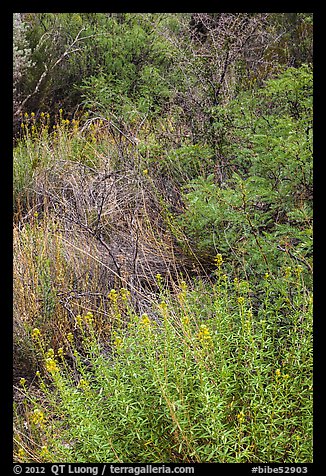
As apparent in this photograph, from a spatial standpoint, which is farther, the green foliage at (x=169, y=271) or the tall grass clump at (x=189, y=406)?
the green foliage at (x=169, y=271)

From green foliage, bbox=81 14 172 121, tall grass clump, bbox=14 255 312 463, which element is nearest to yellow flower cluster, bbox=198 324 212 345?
tall grass clump, bbox=14 255 312 463

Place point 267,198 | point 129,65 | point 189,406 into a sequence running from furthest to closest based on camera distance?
point 129,65, point 267,198, point 189,406

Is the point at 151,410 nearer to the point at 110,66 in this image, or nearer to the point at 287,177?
the point at 287,177

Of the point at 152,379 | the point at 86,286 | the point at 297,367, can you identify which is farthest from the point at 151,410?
the point at 86,286

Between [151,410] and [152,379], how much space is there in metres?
0.14

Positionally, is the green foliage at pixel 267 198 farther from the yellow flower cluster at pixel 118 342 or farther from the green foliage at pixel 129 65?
the green foliage at pixel 129 65

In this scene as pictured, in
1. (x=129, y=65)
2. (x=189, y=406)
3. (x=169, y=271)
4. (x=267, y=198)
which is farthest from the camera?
(x=129, y=65)

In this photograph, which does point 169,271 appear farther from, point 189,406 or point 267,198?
point 189,406

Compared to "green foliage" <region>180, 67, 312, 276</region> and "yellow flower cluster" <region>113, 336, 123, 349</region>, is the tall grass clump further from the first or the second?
"green foliage" <region>180, 67, 312, 276</region>

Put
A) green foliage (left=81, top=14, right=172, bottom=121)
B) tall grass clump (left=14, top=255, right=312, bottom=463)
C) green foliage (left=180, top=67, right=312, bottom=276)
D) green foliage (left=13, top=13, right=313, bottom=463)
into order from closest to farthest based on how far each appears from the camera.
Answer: tall grass clump (left=14, top=255, right=312, bottom=463)
green foliage (left=13, top=13, right=313, bottom=463)
green foliage (left=180, top=67, right=312, bottom=276)
green foliage (left=81, top=14, right=172, bottom=121)

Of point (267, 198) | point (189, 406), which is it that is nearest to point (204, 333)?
point (189, 406)

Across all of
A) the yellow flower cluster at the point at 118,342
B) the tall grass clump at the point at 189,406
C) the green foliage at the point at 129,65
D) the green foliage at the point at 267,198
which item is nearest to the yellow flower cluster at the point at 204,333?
the tall grass clump at the point at 189,406

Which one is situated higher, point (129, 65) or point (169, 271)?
point (129, 65)

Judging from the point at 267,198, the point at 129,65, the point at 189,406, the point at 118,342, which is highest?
the point at 129,65
